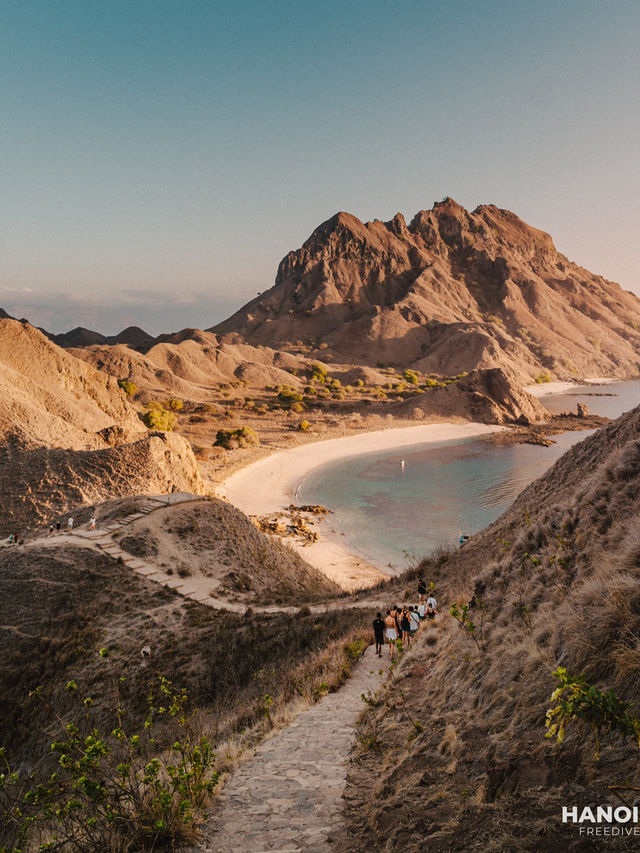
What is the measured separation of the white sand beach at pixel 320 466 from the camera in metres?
28.5

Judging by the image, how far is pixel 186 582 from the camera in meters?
17.5

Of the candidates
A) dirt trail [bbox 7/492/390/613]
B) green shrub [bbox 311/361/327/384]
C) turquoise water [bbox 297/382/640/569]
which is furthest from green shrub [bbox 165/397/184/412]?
dirt trail [bbox 7/492/390/613]

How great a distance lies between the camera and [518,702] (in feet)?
17.2

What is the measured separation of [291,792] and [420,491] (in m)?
41.3

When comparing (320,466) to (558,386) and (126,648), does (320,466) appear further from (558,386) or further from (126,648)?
(558,386)

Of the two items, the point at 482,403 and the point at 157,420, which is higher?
the point at 482,403

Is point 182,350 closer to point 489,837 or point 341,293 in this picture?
point 341,293

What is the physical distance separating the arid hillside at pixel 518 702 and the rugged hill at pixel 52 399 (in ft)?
96.6

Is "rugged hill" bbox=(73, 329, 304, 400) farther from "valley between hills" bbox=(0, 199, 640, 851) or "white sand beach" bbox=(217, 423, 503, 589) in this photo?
"valley between hills" bbox=(0, 199, 640, 851)

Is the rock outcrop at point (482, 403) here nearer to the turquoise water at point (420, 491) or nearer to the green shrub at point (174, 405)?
the turquoise water at point (420, 491)

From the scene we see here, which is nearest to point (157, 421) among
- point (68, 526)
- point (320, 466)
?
point (320, 466)

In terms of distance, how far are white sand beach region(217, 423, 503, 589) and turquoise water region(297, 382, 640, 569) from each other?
1.35 meters

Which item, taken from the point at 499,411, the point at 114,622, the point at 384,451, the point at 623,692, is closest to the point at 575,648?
the point at 623,692

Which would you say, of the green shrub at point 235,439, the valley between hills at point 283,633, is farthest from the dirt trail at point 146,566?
the green shrub at point 235,439
